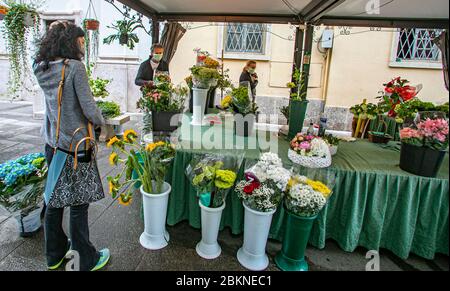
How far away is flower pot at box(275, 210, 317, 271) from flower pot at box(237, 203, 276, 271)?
0.13m

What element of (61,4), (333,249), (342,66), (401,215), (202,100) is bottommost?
(333,249)

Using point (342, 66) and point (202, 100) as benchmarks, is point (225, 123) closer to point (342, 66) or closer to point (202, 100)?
point (202, 100)

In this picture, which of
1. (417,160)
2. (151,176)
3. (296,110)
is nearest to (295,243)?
(417,160)

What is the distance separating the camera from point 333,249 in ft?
7.12

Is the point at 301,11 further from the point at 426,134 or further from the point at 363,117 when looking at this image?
the point at 426,134

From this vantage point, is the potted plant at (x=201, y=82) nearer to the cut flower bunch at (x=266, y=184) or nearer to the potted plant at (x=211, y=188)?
the potted plant at (x=211, y=188)

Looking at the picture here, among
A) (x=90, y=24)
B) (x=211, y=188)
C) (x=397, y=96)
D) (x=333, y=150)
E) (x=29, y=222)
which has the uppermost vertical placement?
(x=90, y=24)

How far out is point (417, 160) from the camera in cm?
180

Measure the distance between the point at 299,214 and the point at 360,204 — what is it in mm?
530

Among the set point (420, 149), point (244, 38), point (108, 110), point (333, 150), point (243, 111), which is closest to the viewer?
point (420, 149)

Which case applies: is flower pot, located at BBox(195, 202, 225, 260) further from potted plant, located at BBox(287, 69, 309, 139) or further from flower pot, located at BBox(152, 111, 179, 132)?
potted plant, located at BBox(287, 69, 309, 139)
